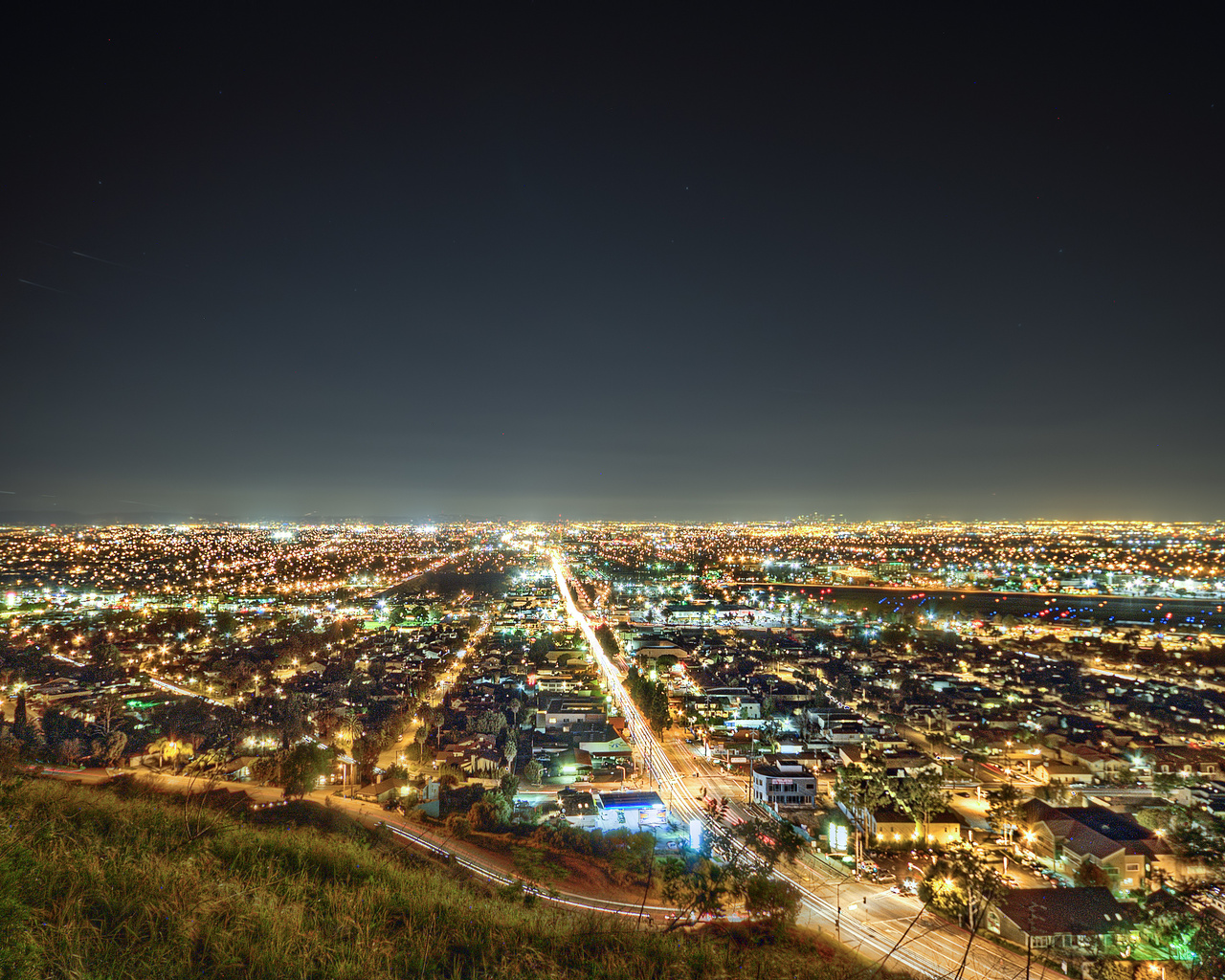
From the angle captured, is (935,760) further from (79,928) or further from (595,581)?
(595,581)

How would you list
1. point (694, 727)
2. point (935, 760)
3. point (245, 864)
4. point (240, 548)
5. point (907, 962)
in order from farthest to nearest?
point (240, 548) → point (694, 727) → point (935, 760) → point (907, 962) → point (245, 864)

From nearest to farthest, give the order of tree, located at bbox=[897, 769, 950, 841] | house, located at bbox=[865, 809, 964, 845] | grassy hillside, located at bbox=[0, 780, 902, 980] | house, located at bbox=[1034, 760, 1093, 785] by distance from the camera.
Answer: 1. grassy hillside, located at bbox=[0, 780, 902, 980]
2. house, located at bbox=[865, 809, 964, 845]
3. tree, located at bbox=[897, 769, 950, 841]
4. house, located at bbox=[1034, 760, 1093, 785]

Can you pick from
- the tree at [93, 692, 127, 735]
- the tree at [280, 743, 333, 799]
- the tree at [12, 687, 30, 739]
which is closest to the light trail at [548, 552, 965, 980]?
the tree at [280, 743, 333, 799]

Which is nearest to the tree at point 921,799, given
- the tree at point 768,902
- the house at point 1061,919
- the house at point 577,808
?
the house at point 1061,919

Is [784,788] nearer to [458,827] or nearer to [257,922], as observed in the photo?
[458,827]

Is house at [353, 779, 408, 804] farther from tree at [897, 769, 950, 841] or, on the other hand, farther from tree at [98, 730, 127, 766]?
tree at [897, 769, 950, 841]

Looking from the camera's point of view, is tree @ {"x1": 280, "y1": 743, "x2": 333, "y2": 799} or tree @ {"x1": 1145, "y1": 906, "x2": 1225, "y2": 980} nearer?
tree @ {"x1": 1145, "y1": 906, "x2": 1225, "y2": 980}

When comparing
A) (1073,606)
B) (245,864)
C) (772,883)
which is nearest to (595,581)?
(1073,606)
